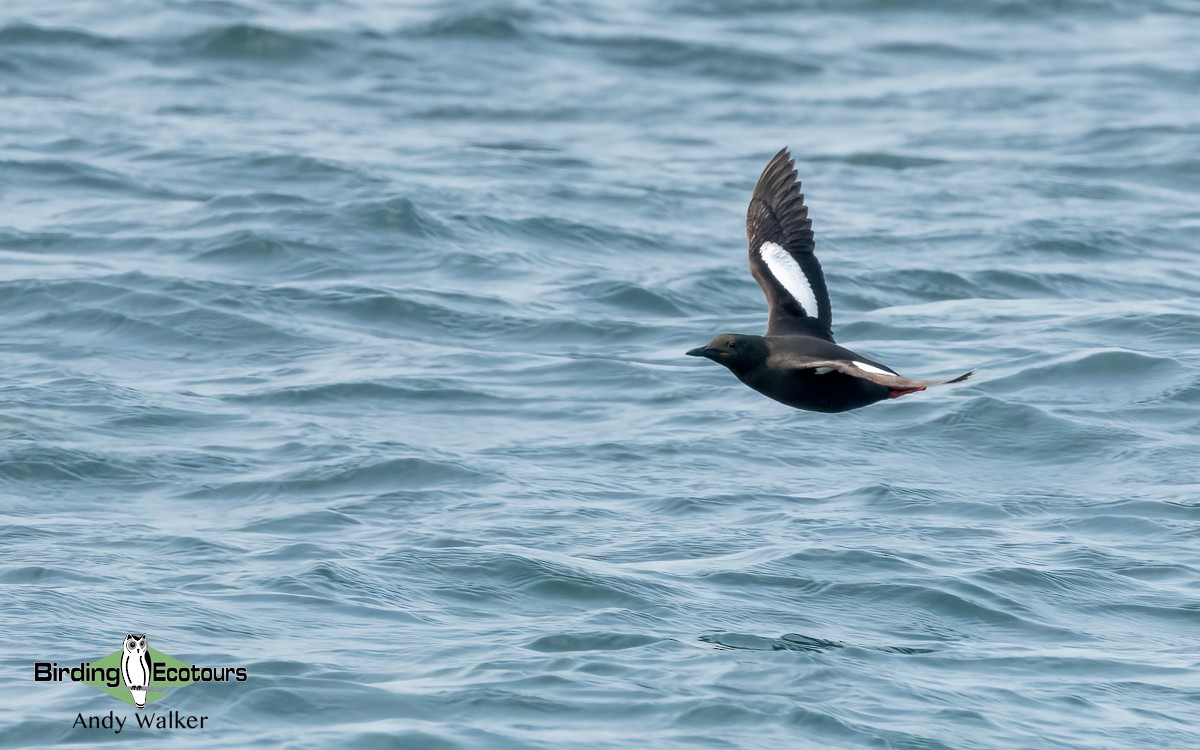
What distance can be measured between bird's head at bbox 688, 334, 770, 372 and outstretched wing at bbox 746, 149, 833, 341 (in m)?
0.68

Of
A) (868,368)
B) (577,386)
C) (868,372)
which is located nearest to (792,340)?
(868,368)

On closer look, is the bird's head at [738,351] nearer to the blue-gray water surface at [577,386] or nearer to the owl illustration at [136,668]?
the blue-gray water surface at [577,386]

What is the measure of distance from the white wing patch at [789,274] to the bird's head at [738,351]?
0.92 meters

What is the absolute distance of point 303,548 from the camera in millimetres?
8398

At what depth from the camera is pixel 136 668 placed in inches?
261

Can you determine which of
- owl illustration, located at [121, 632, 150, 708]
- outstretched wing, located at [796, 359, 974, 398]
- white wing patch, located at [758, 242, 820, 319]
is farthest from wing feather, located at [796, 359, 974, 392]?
owl illustration, located at [121, 632, 150, 708]

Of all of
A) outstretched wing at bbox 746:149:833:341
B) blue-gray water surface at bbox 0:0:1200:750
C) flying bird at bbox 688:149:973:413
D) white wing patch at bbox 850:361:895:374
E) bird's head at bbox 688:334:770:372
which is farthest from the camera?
outstretched wing at bbox 746:149:833:341

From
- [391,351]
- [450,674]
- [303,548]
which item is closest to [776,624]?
[450,674]

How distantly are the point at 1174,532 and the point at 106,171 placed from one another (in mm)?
9972

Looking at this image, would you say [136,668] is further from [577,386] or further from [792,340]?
[577,386]

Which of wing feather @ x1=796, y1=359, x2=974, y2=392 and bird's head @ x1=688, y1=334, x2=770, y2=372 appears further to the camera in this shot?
bird's head @ x1=688, y1=334, x2=770, y2=372

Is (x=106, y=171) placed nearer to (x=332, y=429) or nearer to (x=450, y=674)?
(x=332, y=429)

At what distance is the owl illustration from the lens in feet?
21.4

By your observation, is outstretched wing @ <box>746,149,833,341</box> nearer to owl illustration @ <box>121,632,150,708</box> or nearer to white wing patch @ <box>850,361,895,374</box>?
white wing patch @ <box>850,361,895,374</box>
